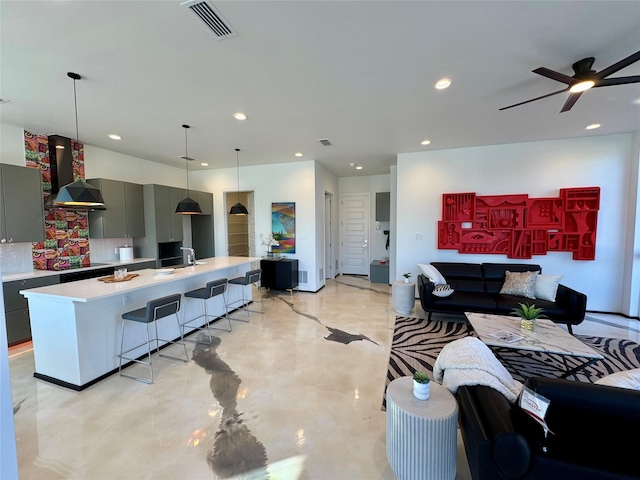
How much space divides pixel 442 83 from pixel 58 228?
5740mm

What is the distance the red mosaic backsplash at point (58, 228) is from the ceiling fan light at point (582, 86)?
21.7 ft

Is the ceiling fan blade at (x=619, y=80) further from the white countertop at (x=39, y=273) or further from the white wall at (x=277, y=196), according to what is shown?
the white countertop at (x=39, y=273)

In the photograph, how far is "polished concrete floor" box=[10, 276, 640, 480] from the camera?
176 centimetres

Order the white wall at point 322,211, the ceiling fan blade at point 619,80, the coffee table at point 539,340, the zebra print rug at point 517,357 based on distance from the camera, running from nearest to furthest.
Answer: the ceiling fan blade at point 619,80, the coffee table at point 539,340, the zebra print rug at point 517,357, the white wall at point 322,211

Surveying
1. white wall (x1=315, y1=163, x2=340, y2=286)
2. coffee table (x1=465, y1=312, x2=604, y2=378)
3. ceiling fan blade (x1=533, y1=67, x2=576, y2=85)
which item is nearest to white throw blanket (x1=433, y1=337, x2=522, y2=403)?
coffee table (x1=465, y1=312, x2=604, y2=378)

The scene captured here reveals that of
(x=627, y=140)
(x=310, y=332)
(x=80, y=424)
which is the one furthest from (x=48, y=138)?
(x=627, y=140)

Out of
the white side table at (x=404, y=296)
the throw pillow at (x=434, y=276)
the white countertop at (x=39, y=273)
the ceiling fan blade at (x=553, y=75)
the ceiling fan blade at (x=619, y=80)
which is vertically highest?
the ceiling fan blade at (x=553, y=75)

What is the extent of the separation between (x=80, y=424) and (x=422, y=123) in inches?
190

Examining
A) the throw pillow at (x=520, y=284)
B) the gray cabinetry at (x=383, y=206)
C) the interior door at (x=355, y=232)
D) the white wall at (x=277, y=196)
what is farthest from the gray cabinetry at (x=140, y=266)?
the throw pillow at (x=520, y=284)

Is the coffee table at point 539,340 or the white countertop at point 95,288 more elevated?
the white countertop at point 95,288

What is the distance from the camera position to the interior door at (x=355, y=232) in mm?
7883

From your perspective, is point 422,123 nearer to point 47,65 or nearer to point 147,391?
point 47,65

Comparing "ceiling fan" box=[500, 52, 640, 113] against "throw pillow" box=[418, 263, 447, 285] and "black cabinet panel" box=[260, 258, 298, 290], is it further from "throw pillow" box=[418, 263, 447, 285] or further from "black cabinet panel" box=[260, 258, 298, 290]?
"black cabinet panel" box=[260, 258, 298, 290]

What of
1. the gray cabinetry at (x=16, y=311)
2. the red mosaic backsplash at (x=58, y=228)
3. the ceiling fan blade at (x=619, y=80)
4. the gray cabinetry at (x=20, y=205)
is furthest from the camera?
the red mosaic backsplash at (x=58, y=228)
